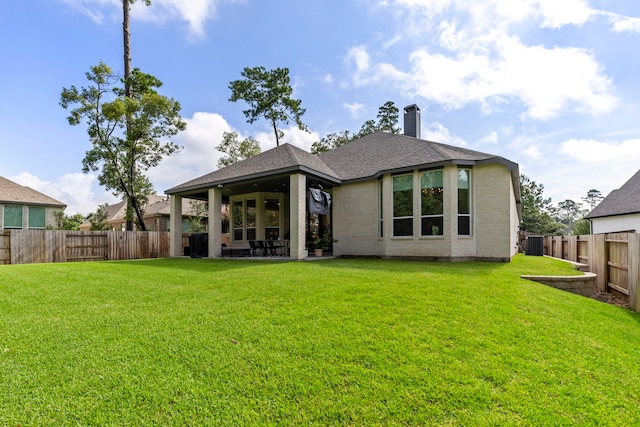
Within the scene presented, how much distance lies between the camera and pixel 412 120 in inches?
671

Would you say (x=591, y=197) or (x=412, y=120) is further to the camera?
(x=591, y=197)

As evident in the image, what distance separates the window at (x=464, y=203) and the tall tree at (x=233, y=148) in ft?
56.7

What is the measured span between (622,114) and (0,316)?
58.7 ft

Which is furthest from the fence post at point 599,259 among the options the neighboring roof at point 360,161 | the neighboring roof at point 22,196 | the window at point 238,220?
the neighboring roof at point 22,196

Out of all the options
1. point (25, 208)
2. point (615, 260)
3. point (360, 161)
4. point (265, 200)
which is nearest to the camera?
point (615, 260)

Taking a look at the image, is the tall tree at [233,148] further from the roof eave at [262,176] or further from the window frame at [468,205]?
the window frame at [468,205]

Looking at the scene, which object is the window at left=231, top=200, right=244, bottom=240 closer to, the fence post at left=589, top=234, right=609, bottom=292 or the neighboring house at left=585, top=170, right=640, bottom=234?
the fence post at left=589, top=234, right=609, bottom=292

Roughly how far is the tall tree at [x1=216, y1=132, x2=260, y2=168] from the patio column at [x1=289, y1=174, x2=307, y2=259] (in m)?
14.1

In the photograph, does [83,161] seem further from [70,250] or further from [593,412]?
[593,412]

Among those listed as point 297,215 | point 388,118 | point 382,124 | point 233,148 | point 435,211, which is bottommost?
point 297,215

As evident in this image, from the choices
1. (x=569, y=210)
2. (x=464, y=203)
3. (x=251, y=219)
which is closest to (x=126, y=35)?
(x=251, y=219)

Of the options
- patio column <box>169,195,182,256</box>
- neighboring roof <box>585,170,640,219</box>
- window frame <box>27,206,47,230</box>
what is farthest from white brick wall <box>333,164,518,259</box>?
window frame <box>27,206,47,230</box>

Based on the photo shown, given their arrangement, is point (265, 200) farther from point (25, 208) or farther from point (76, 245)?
point (25, 208)

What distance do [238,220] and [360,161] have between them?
24.0 feet
